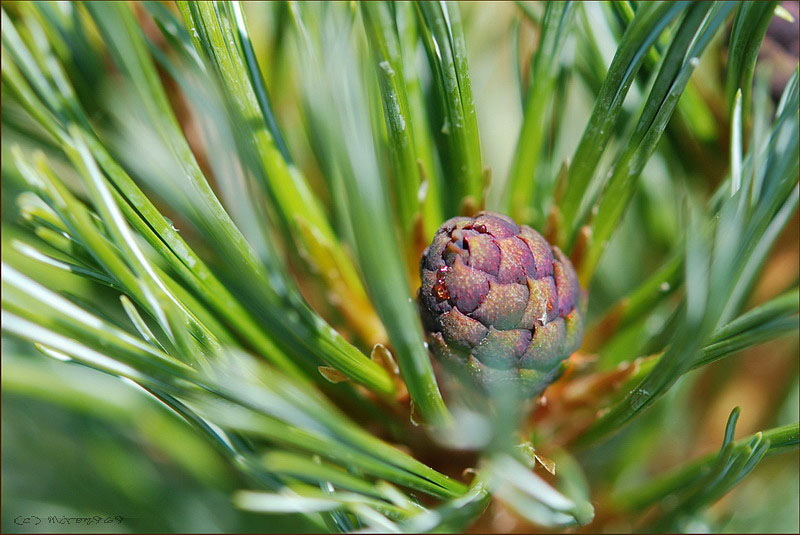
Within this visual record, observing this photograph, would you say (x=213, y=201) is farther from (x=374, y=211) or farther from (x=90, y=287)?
(x=90, y=287)

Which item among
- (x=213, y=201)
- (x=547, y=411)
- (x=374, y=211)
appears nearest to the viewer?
(x=374, y=211)

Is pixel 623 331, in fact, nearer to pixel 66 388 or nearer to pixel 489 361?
pixel 489 361

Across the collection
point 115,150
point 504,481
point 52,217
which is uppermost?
point 115,150

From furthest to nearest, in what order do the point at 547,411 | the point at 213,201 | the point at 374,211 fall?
the point at 547,411 < the point at 213,201 < the point at 374,211

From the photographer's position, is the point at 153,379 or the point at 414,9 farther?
the point at 414,9

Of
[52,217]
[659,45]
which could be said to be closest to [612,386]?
[659,45]

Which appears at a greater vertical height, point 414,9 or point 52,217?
point 414,9
